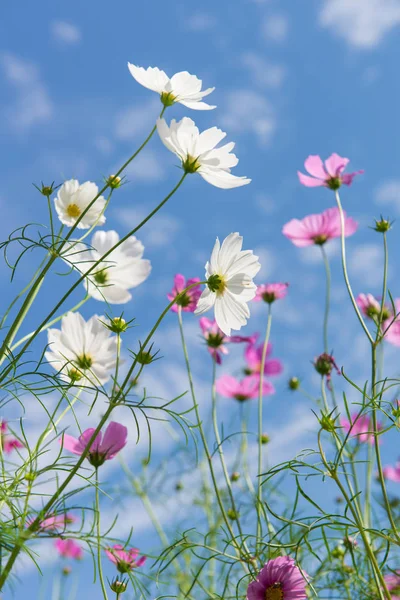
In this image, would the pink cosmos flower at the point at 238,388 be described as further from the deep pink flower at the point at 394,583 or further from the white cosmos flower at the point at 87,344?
the white cosmos flower at the point at 87,344

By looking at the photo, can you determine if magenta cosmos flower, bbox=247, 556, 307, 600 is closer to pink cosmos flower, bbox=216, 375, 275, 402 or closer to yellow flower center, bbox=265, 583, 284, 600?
yellow flower center, bbox=265, 583, 284, 600

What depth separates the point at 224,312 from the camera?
79cm

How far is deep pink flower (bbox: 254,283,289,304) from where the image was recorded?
138 centimetres

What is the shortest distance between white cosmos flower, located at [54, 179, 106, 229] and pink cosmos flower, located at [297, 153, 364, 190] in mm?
465

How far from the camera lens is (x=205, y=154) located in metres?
0.78

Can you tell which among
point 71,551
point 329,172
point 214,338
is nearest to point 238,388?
point 214,338

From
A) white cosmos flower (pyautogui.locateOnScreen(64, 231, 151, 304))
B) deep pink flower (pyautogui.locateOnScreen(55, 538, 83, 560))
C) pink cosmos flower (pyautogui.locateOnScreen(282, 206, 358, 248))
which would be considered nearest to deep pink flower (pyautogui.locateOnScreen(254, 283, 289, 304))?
pink cosmos flower (pyautogui.locateOnScreen(282, 206, 358, 248))

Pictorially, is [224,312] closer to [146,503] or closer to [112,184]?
[112,184]

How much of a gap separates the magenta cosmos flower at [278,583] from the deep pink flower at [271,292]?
0.69 metres

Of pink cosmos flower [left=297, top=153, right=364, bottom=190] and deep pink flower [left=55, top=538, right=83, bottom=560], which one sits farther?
deep pink flower [left=55, top=538, right=83, bottom=560]

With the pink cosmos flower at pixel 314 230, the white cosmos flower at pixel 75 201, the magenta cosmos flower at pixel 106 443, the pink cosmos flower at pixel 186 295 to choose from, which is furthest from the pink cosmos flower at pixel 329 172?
the magenta cosmos flower at pixel 106 443

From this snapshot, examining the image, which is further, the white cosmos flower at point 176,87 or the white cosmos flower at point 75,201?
the white cosmos flower at point 75,201

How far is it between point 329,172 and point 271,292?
0.93 feet

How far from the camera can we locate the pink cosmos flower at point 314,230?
135 cm
